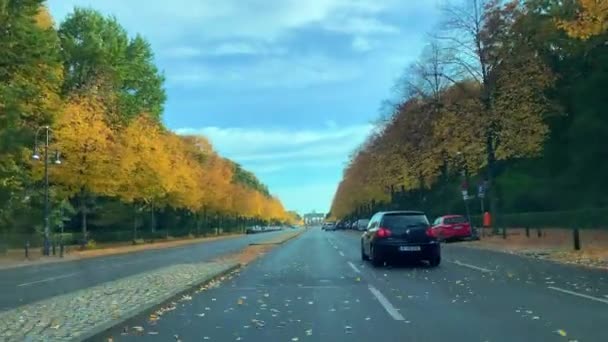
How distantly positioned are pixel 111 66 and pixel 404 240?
155 feet

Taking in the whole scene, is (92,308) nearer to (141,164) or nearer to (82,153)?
(82,153)

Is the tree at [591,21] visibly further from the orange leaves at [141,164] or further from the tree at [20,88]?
the orange leaves at [141,164]

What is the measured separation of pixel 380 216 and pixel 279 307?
11.0 metres

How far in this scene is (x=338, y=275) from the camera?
1927 cm

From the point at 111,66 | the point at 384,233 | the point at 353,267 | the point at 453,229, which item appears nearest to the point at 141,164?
the point at 111,66

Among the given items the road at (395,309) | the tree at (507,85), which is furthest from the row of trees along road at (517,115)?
the road at (395,309)

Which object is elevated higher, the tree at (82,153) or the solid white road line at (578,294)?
the tree at (82,153)

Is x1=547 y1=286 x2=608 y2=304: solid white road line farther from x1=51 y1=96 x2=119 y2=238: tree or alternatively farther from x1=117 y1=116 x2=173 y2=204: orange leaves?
x1=117 y1=116 x2=173 y2=204: orange leaves

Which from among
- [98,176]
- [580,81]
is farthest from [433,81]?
[98,176]

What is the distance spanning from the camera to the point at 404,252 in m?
21.8

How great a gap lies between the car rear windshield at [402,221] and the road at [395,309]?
9.17 feet

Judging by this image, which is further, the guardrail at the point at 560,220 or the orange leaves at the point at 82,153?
the orange leaves at the point at 82,153

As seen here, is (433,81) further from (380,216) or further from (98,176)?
(380,216)

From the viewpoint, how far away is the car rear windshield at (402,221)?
72.2 feet
